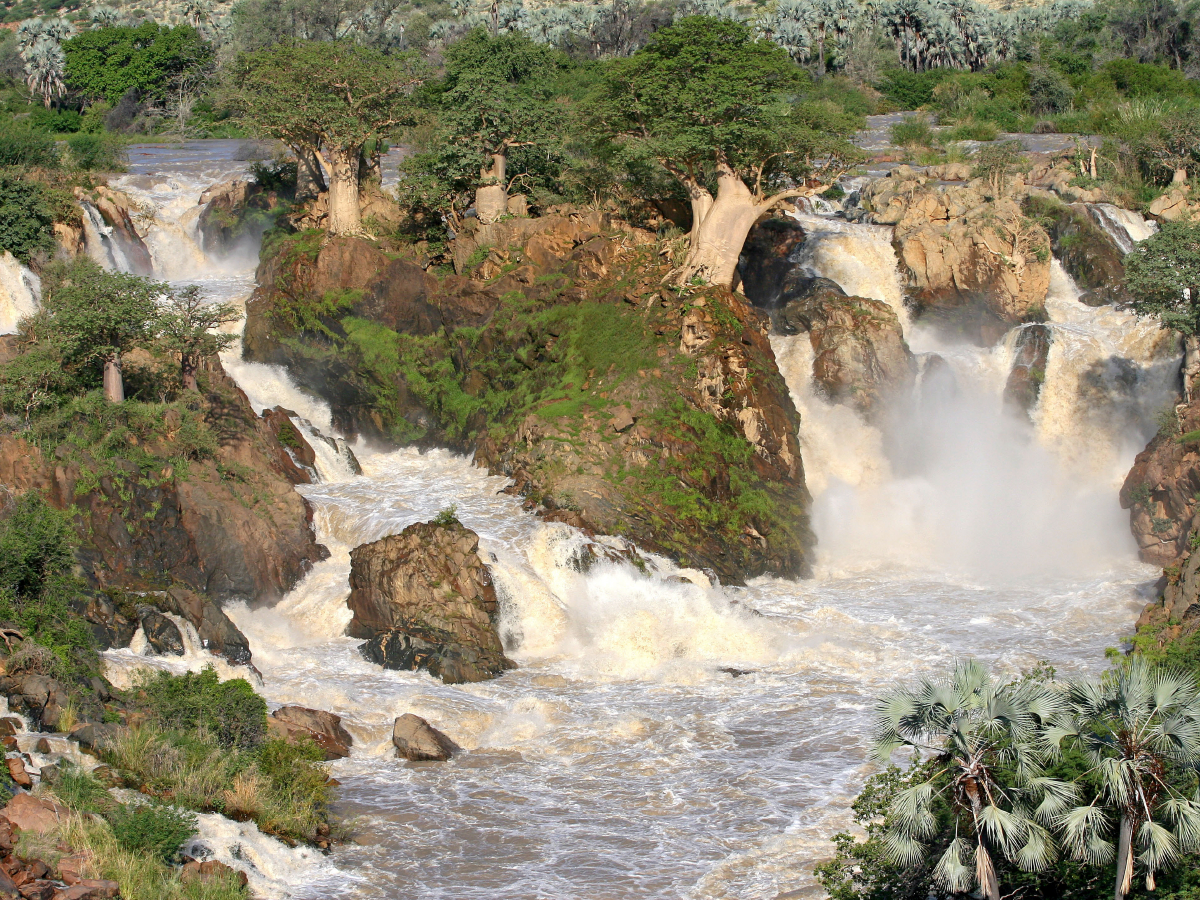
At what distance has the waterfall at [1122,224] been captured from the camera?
46.4m

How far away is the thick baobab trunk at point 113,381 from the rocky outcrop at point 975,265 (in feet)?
88.5

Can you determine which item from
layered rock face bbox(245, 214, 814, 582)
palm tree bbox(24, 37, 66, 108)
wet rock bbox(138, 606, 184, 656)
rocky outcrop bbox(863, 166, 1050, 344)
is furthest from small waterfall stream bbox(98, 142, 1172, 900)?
palm tree bbox(24, 37, 66, 108)

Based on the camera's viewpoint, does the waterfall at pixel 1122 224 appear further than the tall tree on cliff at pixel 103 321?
Yes

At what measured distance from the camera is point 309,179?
51219 millimetres

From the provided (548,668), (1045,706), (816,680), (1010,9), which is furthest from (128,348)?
(1010,9)

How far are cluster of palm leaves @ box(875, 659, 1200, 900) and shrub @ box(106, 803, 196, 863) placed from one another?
9.50 m

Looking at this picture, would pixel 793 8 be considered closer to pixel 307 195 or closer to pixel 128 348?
pixel 307 195

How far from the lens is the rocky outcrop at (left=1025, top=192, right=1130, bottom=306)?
148 ft

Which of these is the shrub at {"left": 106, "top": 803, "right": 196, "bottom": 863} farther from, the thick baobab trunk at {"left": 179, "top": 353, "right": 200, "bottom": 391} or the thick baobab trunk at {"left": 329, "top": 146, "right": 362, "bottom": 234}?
the thick baobab trunk at {"left": 329, "top": 146, "right": 362, "bottom": 234}

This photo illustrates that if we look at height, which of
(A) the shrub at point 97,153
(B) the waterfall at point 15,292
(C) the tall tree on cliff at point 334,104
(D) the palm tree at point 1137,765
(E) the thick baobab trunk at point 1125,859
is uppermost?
(C) the tall tree on cliff at point 334,104

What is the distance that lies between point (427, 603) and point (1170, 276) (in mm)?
23320

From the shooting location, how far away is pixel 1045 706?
1495 cm

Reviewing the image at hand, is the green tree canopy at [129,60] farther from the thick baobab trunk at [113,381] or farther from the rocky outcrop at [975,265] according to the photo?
the rocky outcrop at [975,265]

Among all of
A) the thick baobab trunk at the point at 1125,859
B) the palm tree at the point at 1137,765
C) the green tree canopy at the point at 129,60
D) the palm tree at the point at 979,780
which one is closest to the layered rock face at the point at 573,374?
the palm tree at the point at 979,780
